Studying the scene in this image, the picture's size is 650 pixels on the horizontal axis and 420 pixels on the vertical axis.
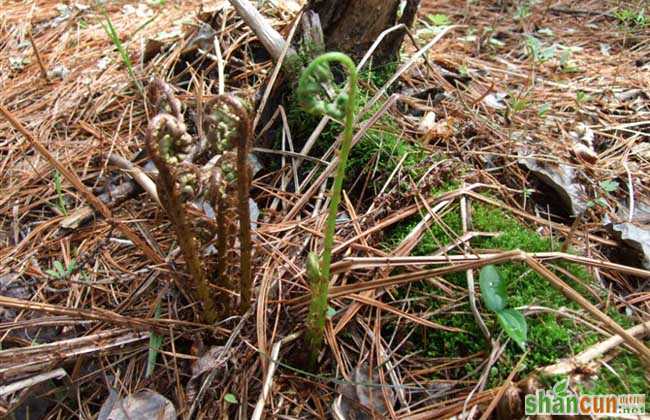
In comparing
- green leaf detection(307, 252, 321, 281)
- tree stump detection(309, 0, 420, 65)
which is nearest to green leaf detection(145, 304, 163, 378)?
green leaf detection(307, 252, 321, 281)

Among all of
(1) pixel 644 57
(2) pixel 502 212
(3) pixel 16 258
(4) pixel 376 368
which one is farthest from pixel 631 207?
(3) pixel 16 258

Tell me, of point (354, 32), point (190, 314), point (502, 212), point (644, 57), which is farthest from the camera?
point (644, 57)

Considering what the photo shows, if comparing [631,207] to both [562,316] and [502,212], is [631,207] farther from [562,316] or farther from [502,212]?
[562,316]

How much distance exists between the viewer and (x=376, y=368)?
126 centimetres

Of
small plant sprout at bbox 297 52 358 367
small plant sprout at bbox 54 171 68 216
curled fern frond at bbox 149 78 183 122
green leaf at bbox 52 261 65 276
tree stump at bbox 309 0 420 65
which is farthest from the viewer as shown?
tree stump at bbox 309 0 420 65

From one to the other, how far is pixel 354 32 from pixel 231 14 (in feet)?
2.32

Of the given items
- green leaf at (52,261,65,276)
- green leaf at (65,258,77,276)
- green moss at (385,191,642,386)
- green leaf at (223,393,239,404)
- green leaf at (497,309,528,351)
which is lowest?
green moss at (385,191,642,386)

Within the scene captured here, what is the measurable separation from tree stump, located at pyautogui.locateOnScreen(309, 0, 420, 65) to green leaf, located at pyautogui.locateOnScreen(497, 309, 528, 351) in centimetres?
118

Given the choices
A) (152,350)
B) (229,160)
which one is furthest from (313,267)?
(152,350)

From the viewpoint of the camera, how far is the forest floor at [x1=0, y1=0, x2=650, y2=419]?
1.21 metres

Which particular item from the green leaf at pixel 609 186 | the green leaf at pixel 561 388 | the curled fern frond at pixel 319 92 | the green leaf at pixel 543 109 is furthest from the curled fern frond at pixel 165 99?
the green leaf at pixel 543 109

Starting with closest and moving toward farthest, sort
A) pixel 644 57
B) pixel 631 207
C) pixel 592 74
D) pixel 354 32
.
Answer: pixel 631 207 → pixel 354 32 → pixel 592 74 → pixel 644 57

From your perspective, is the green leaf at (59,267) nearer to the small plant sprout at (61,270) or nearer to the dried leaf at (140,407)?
the small plant sprout at (61,270)

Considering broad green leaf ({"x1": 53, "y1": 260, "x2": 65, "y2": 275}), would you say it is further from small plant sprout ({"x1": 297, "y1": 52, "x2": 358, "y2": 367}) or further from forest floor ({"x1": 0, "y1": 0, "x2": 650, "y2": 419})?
small plant sprout ({"x1": 297, "y1": 52, "x2": 358, "y2": 367})
